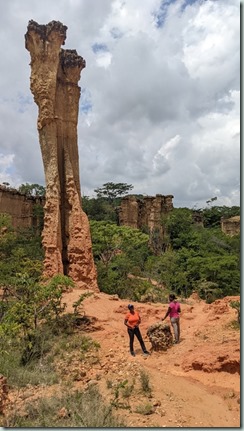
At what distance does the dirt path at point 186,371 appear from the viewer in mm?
5707

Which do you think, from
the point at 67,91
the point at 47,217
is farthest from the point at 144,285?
the point at 67,91

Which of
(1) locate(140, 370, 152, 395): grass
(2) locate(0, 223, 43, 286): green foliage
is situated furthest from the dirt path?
(2) locate(0, 223, 43, 286): green foliage

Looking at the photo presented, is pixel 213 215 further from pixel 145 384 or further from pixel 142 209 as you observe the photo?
pixel 145 384

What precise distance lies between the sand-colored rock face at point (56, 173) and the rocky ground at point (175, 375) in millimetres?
4570

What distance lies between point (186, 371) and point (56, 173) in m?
9.87

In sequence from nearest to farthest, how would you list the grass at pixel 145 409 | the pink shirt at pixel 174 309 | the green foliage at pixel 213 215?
the grass at pixel 145 409
the pink shirt at pixel 174 309
the green foliage at pixel 213 215

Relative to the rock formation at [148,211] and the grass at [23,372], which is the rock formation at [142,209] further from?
the grass at [23,372]

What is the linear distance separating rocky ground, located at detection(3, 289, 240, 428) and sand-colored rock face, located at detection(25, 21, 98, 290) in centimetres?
457

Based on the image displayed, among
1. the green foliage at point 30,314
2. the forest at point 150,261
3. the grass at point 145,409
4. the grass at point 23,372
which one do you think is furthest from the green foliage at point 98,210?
the grass at point 145,409

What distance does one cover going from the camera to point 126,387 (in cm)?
658

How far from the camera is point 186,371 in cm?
758

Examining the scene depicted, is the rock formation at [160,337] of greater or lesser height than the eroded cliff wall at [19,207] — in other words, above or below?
below

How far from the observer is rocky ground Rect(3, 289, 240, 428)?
5.73 meters

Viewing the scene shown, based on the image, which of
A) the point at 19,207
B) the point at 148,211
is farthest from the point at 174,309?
the point at 148,211
